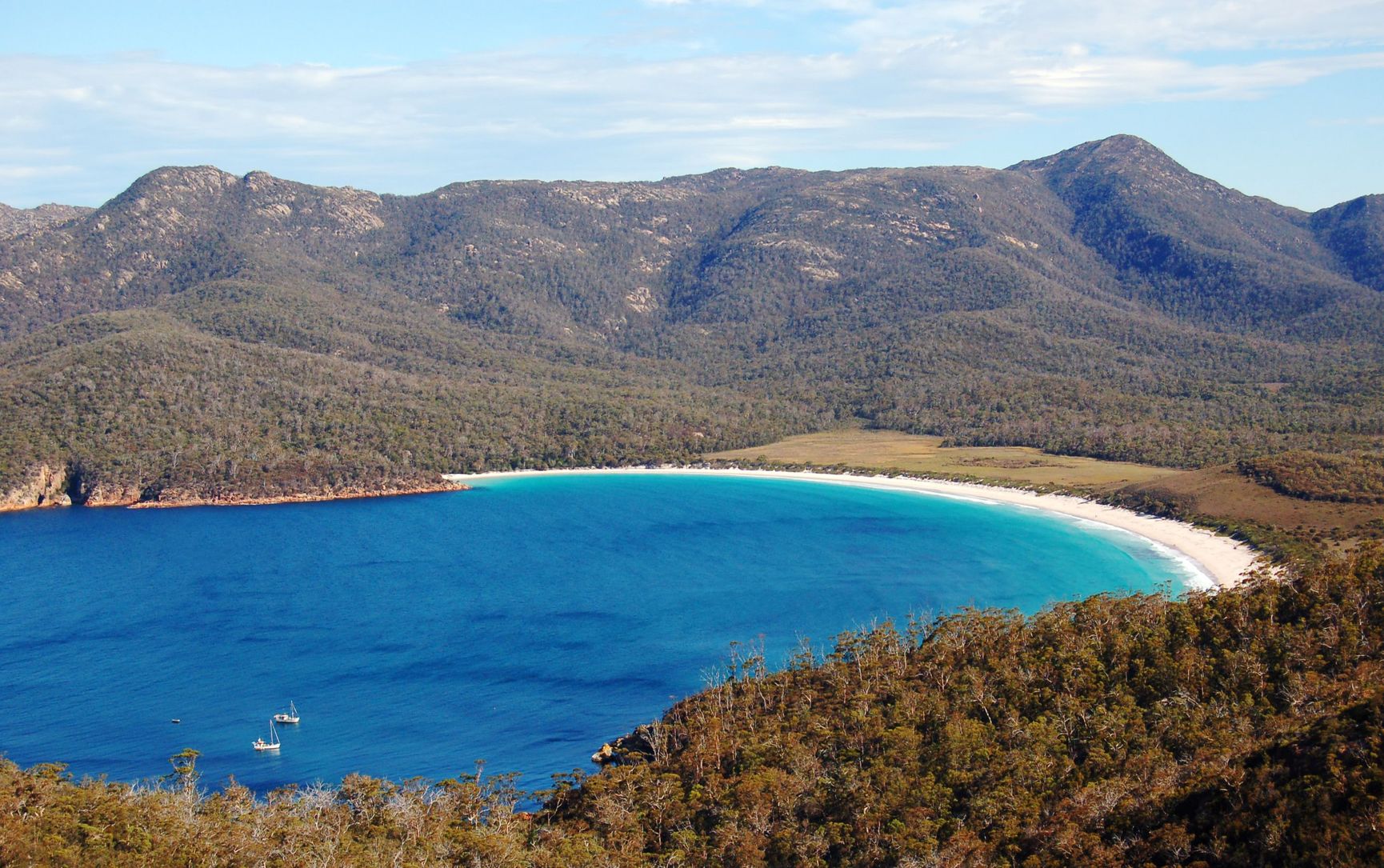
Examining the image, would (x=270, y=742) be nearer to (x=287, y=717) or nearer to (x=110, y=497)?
(x=287, y=717)

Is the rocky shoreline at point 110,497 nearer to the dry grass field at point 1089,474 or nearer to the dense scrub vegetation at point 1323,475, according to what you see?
the dry grass field at point 1089,474

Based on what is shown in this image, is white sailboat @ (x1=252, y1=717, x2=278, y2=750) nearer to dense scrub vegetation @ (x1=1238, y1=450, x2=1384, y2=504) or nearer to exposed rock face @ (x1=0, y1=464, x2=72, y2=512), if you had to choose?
dense scrub vegetation @ (x1=1238, y1=450, x2=1384, y2=504)

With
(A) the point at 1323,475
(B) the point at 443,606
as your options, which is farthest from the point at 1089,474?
(B) the point at 443,606

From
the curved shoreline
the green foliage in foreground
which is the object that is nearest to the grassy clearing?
the curved shoreline

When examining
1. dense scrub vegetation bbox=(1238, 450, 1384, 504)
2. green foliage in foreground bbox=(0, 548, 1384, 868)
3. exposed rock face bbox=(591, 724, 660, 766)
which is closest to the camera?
green foliage in foreground bbox=(0, 548, 1384, 868)

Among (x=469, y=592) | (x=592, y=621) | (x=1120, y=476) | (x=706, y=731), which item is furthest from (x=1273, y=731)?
(x=1120, y=476)

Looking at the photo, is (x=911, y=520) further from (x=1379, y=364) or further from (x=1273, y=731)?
(x=1379, y=364)

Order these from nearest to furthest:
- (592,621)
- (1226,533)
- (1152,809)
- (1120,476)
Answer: (1152,809), (592,621), (1226,533), (1120,476)
